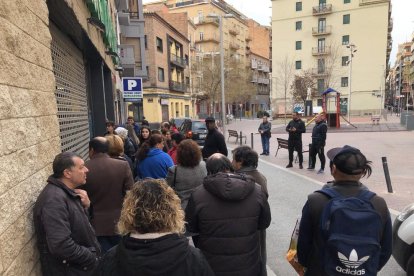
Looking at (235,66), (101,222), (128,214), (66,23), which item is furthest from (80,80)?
(235,66)

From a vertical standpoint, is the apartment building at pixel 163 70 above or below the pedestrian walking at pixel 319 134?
above

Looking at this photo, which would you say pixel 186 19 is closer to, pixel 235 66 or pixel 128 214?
pixel 235 66

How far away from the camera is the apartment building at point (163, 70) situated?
116 ft

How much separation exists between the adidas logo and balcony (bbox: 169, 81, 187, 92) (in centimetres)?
3928

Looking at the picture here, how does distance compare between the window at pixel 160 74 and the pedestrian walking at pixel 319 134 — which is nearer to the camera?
the pedestrian walking at pixel 319 134

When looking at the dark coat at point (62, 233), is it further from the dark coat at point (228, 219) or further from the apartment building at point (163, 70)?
the apartment building at point (163, 70)

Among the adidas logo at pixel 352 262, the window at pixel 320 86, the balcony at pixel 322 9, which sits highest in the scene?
the balcony at pixel 322 9

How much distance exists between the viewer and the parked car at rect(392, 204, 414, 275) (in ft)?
11.6

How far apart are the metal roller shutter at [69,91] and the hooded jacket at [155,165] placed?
4.57 feet

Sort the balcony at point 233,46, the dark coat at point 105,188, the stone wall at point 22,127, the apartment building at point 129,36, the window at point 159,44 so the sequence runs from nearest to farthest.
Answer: the stone wall at point 22,127 → the dark coat at point 105,188 → the apartment building at point 129,36 → the window at point 159,44 → the balcony at point 233,46

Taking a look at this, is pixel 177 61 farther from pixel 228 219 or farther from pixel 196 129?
pixel 228 219

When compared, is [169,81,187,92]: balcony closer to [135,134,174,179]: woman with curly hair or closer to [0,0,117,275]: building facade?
[135,134,174,179]: woman with curly hair

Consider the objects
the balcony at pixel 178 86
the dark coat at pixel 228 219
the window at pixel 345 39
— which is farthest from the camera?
the window at pixel 345 39

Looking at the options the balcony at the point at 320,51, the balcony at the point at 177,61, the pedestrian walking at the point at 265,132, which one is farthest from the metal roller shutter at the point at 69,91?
the balcony at the point at 320,51
